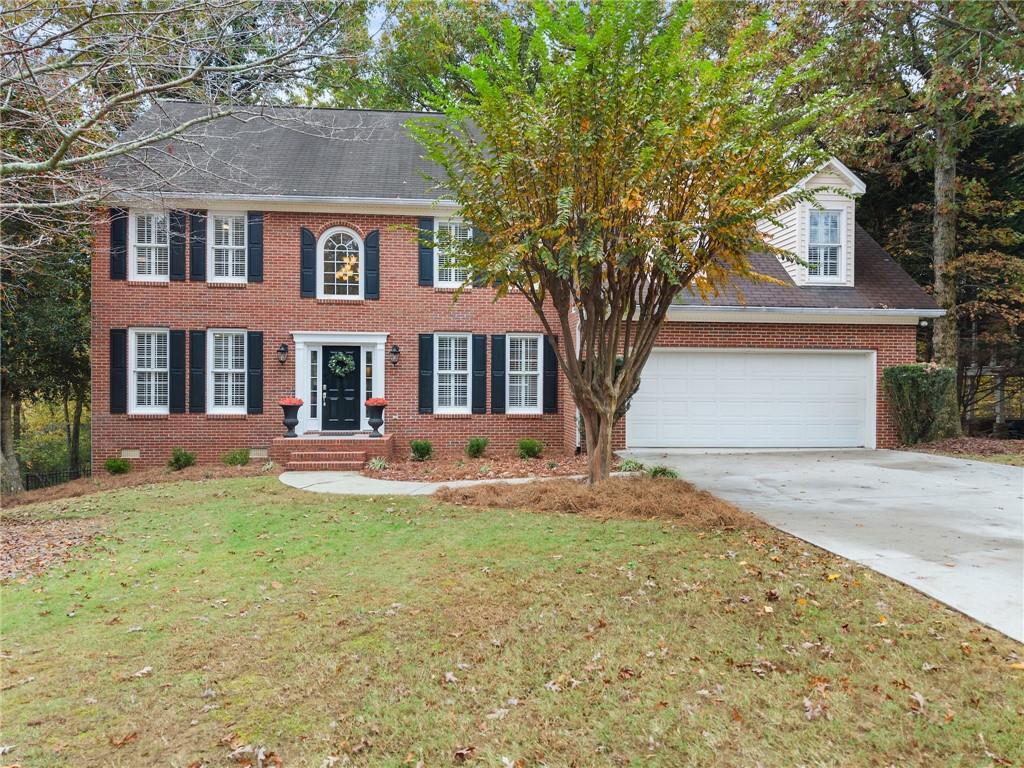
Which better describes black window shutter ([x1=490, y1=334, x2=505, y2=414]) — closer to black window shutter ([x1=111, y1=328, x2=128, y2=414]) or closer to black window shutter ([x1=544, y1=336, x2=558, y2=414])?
black window shutter ([x1=544, y1=336, x2=558, y2=414])

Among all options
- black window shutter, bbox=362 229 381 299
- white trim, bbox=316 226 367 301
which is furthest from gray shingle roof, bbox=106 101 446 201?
black window shutter, bbox=362 229 381 299

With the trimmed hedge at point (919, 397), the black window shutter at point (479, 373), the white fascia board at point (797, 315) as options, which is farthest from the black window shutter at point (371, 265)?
the trimmed hedge at point (919, 397)

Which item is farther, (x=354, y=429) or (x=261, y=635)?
(x=354, y=429)

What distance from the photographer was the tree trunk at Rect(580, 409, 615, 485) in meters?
7.60

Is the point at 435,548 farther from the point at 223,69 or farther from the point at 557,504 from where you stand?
the point at 223,69

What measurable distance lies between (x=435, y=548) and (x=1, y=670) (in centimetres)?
305

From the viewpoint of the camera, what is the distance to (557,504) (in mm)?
6902

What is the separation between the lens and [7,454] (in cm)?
1403

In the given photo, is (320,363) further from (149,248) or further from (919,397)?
(919,397)

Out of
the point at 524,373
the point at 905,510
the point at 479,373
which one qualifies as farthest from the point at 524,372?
the point at 905,510

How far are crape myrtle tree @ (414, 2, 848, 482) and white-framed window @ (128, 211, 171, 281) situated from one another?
865 centimetres

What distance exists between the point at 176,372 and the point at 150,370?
660 millimetres

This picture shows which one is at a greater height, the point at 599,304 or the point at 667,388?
the point at 599,304

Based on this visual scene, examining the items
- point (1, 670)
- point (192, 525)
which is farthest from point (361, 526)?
point (1, 670)
